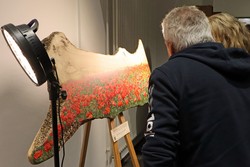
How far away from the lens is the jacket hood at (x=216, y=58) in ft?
4.14

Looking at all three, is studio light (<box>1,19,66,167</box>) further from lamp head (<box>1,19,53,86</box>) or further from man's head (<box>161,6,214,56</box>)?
man's head (<box>161,6,214,56</box>)

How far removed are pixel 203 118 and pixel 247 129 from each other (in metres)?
0.21

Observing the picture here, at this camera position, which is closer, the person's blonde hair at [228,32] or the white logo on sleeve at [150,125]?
the white logo on sleeve at [150,125]

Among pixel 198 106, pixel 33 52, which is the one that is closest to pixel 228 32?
pixel 198 106

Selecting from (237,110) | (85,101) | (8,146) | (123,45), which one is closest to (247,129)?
(237,110)

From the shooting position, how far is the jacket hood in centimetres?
126

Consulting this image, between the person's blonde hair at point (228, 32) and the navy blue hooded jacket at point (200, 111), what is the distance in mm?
351

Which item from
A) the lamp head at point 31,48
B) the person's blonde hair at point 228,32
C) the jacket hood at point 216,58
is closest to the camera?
the lamp head at point 31,48

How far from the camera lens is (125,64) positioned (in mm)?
2016

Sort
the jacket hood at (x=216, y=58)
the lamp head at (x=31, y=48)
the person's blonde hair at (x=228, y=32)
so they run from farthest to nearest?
the person's blonde hair at (x=228, y=32) < the jacket hood at (x=216, y=58) < the lamp head at (x=31, y=48)

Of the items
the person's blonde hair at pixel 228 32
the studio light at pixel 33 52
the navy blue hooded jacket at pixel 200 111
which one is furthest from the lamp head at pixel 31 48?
the person's blonde hair at pixel 228 32

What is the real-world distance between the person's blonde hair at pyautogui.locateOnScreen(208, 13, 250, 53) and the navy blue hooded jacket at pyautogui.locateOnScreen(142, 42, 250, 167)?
0.35 metres

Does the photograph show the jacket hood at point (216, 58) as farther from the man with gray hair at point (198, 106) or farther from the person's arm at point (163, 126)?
the person's arm at point (163, 126)

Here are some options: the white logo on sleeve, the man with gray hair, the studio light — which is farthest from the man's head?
the studio light
